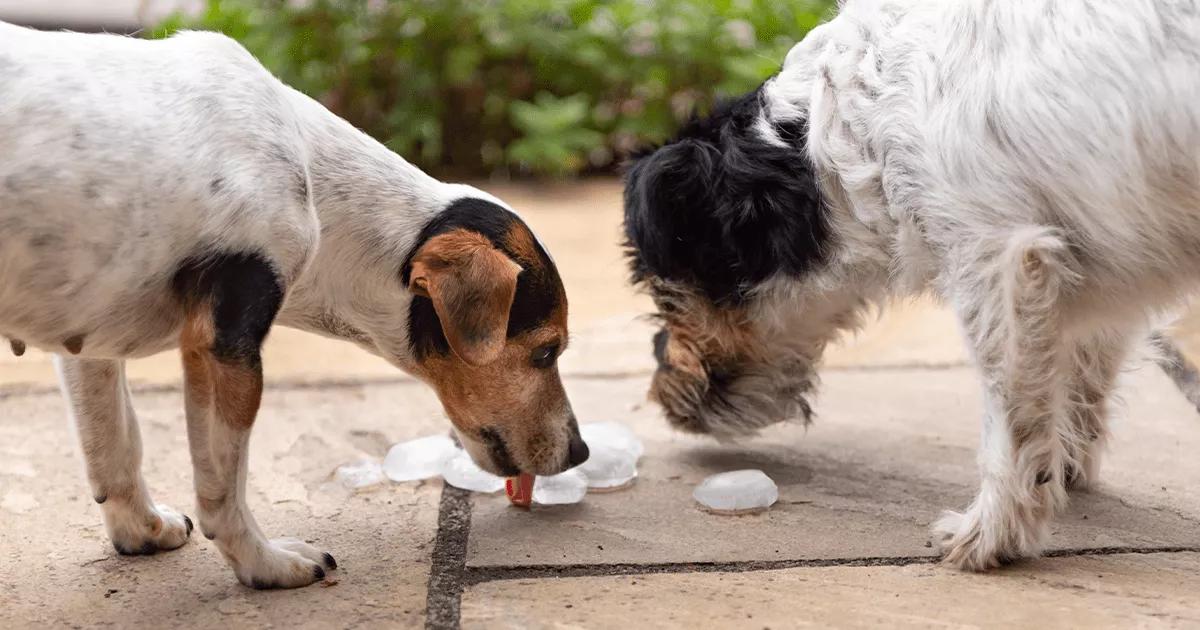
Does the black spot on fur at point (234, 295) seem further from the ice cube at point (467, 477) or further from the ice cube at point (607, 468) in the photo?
the ice cube at point (607, 468)

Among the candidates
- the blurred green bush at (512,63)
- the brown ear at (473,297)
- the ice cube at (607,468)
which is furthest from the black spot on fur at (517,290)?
the blurred green bush at (512,63)

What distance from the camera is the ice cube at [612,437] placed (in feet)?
12.4

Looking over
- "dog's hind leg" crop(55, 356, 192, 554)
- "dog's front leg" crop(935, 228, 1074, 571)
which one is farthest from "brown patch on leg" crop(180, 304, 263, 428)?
"dog's front leg" crop(935, 228, 1074, 571)

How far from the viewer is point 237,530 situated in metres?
2.84

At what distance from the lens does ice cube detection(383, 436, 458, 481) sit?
3688mm

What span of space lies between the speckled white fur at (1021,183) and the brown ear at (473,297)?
90 centimetres

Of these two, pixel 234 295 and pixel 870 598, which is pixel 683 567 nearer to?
pixel 870 598

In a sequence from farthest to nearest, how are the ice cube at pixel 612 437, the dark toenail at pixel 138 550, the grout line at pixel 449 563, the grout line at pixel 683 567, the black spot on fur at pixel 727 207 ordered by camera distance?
the ice cube at pixel 612 437 → the black spot on fur at pixel 727 207 → the dark toenail at pixel 138 550 → the grout line at pixel 683 567 → the grout line at pixel 449 563

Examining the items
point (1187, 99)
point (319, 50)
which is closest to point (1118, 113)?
point (1187, 99)

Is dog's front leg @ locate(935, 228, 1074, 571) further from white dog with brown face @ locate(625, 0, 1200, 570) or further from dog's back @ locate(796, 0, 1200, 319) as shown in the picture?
dog's back @ locate(796, 0, 1200, 319)

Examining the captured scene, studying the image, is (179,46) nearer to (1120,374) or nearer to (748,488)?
(748,488)

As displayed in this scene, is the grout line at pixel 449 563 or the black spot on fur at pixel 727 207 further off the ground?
the black spot on fur at pixel 727 207

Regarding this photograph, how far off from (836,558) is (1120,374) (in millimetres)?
1039

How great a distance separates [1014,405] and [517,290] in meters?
1.11
